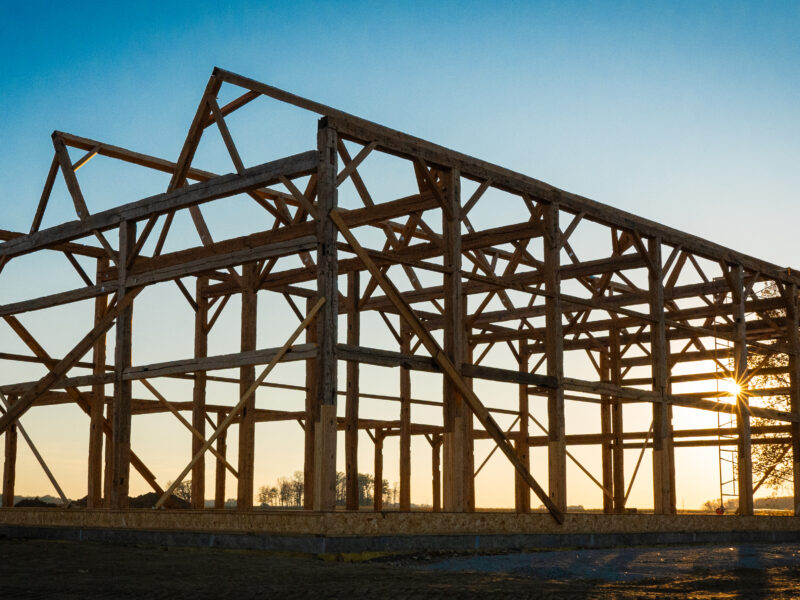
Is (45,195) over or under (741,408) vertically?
over

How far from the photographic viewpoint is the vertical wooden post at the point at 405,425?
2633cm

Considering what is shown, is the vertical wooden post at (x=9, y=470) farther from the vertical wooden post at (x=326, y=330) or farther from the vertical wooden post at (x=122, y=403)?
the vertical wooden post at (x=326, y=330)

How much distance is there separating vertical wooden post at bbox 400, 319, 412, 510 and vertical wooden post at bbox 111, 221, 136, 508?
29.5 ft

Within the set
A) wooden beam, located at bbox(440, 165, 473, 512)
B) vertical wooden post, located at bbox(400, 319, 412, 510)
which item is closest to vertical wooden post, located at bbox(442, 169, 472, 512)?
wooden beam, located at bbox(440, 165, 473, 512)

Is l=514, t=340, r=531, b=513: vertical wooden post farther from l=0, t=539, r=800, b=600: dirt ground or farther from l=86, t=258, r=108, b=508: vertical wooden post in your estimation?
l=0, t=539, r=800, b=600: dirt ground

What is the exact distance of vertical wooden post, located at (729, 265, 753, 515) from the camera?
80.1 ft

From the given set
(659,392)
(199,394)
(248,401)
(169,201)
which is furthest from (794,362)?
(169,201)

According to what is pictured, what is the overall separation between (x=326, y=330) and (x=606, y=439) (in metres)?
17.1

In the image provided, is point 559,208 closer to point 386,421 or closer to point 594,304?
point 594,304

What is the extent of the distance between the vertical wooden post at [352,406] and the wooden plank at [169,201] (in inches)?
221

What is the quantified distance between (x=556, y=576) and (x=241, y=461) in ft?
38.5

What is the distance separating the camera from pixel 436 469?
31.2 meters

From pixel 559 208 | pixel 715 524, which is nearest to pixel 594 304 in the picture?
pixel 559 208

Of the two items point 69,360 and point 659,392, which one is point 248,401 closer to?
point 69,360
